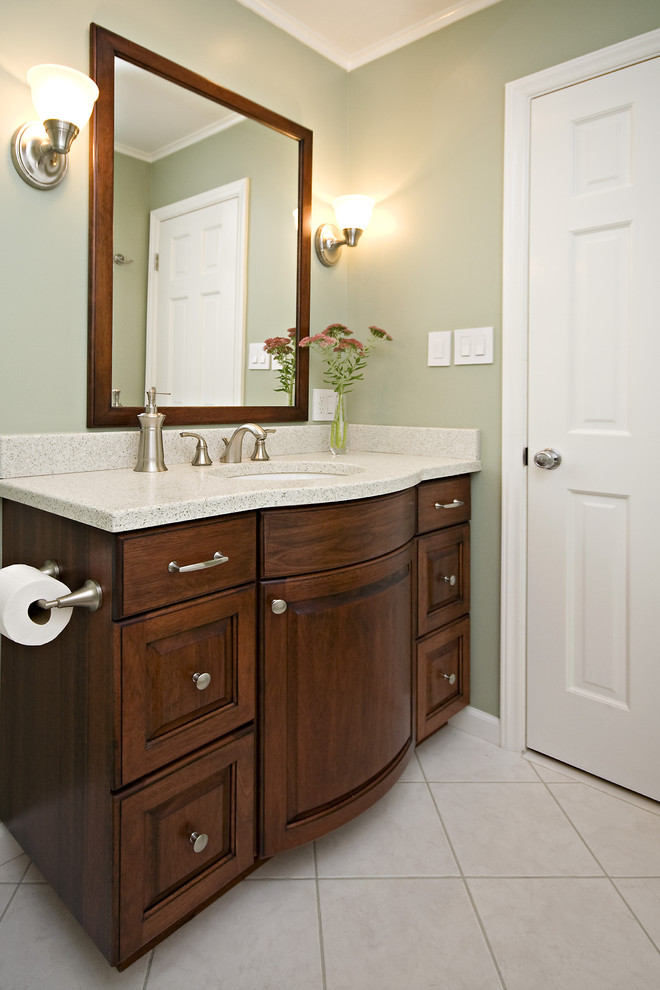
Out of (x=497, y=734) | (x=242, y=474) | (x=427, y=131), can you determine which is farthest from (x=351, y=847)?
(x=427, y=131)

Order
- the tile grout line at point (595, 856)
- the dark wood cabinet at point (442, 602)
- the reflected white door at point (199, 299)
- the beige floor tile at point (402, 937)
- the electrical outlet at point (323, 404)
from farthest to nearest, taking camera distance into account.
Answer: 1. the electrical outlet at point (323, 404)
2. the dark wood cabinet at point (442, 602)
3. the reflected white door at point (199, 299)
4. the tile grout line at point (595, 856)
5. the beige floor tile at point (402, 937)

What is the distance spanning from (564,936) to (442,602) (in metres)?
0.86

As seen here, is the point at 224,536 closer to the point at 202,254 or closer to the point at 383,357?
the point at 202,254

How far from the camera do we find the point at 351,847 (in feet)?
4.99

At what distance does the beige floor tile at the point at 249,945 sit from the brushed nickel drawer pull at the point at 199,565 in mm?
759

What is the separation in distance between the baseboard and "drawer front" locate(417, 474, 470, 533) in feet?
2.10

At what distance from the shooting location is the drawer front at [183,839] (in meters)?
1.09

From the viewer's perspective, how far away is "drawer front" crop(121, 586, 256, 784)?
1076 mm

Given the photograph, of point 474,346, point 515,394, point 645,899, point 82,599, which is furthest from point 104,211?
point 645,899

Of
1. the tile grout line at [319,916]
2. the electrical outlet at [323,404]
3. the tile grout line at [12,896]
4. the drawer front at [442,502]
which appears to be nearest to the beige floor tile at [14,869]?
the tile grout line at [12,896]

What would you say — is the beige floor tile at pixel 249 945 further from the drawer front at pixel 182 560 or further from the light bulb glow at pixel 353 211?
the light bulb glow at pixel 353 211

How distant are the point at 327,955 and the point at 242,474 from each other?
114 cm

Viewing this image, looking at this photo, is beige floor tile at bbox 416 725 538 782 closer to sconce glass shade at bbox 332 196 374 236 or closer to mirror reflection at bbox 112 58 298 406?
mirror reflection at bbox 112 58 298 406

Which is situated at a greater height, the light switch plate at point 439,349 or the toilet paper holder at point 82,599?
the light switch plate at point 439,349
